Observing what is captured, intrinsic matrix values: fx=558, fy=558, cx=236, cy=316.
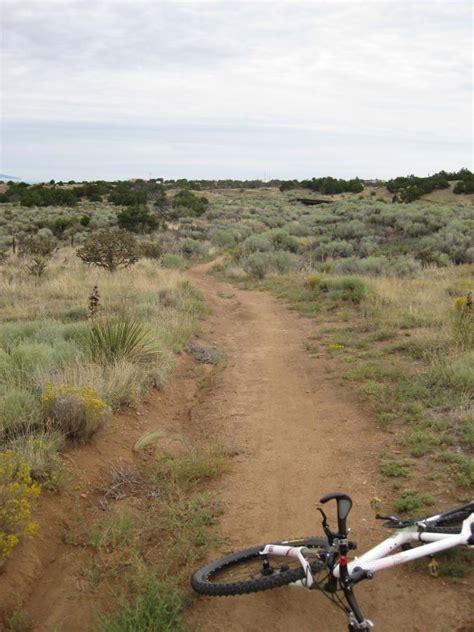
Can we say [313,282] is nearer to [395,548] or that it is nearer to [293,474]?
[293,474]

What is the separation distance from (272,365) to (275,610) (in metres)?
5.45

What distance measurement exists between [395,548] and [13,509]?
2.62 meters

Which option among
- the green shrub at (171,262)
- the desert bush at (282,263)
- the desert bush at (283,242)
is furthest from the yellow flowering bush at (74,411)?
the desert bush at (283,242)

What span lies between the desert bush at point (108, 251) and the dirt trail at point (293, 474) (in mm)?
6033

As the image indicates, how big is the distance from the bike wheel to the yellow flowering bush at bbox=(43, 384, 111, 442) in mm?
2248

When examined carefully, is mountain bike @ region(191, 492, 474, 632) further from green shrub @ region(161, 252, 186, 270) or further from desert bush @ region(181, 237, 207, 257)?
desert bush @ region(181, 237, 207, 257)

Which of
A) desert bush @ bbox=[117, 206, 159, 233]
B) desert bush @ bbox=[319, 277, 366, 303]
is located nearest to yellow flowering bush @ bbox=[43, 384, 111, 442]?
desert bush @ bbox=[319, 277, 366, 303]

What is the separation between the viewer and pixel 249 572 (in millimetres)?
3785

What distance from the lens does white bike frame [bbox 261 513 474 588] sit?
10.5ft

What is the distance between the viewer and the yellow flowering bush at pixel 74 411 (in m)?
5.37

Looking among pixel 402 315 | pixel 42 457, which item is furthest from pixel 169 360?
pixel 402 315

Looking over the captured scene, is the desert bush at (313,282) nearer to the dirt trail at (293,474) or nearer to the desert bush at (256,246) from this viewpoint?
the dirt trail at (293,474)

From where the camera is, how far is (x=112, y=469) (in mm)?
5348

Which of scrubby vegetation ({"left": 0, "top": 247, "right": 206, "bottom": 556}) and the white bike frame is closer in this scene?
the white bike frame
